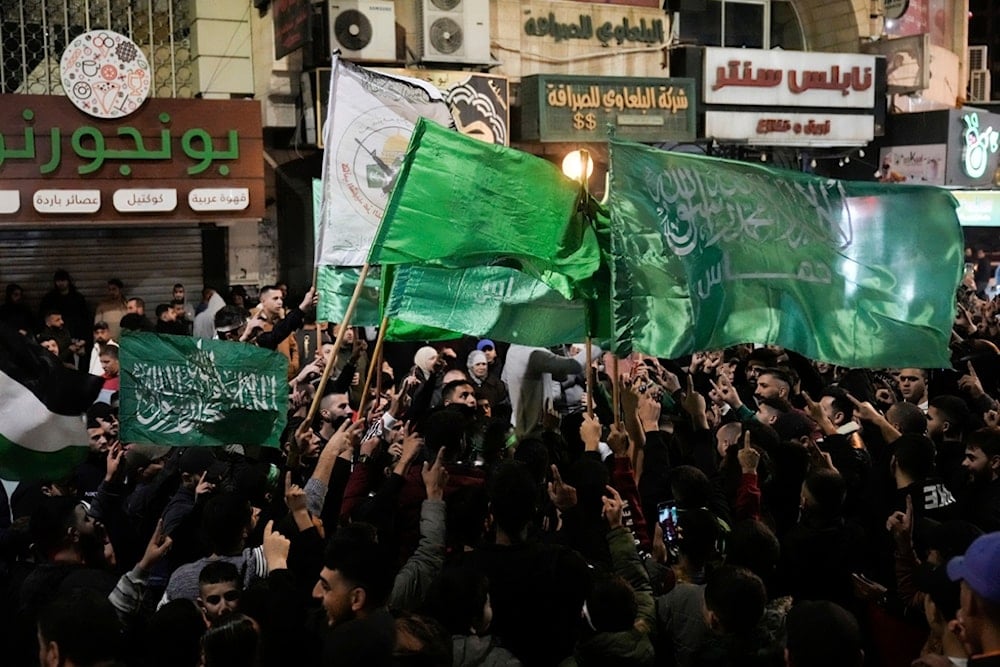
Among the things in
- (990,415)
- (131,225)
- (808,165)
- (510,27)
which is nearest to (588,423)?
(990,415)

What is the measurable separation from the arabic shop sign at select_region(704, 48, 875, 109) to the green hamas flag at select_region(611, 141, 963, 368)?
11295 millimetres

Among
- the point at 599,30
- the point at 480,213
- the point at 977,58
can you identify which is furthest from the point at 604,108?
the point at 480,213

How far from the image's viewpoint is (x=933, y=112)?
19047 mm

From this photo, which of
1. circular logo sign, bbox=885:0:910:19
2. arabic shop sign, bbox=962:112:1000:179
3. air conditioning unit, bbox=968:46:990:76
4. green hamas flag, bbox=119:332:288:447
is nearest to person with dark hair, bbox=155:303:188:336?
green hamas flag, bbox=119:332:288:447

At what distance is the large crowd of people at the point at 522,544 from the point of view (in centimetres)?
330

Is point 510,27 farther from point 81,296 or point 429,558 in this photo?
point 429,558

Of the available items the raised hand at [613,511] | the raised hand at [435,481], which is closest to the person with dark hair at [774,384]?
the raised hand at [613,511]

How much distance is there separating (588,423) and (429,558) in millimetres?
1424

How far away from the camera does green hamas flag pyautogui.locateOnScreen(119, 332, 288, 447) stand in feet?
18.3

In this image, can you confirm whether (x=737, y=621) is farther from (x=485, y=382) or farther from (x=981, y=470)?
(x=485, y=382)

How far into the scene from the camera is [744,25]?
62.9 feet

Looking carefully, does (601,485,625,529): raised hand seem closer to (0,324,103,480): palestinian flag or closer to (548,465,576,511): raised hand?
(548,465,576,511): raised hand

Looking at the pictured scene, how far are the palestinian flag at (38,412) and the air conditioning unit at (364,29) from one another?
959 centimetres

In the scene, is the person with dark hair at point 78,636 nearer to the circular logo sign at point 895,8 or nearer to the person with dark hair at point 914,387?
the person with dark hair at point 914,387
